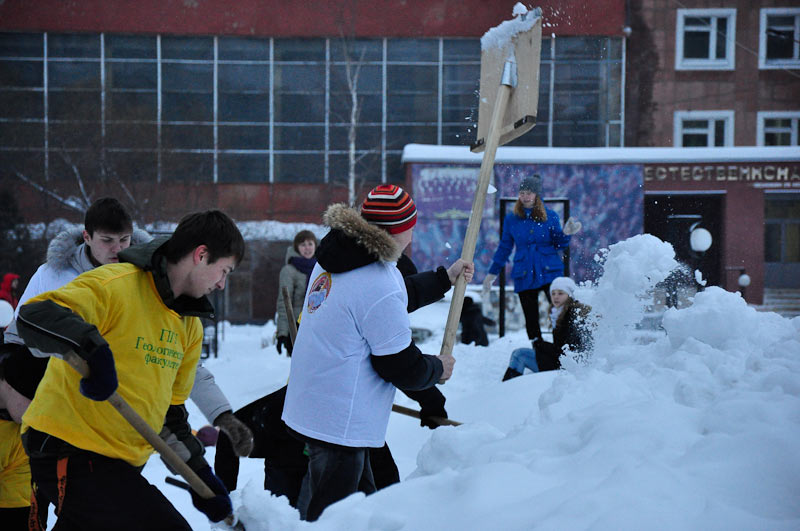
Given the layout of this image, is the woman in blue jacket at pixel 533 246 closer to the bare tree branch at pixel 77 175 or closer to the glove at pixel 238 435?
the glove at pixel 238 435

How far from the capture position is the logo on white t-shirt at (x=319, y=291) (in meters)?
2.56

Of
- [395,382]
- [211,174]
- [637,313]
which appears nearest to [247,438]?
[395,382]

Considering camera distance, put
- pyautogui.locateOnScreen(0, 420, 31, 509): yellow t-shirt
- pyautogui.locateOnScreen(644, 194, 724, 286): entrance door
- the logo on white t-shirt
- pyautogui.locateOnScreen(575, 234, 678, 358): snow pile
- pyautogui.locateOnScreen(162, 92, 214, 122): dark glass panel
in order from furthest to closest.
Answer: pyautogui.locateOnScreen(162, 92, 214, 122): dark glass panel
pyautogui.locateOnScreen(644, 194, 724, 286): entrance door
pyautogui.locateOnScreen(575, 234, 678, 358): snow pile
pyautogui.locateOnScreen(0, 420, 31, 509): yellow t-shirt
the logo on white t-shirt

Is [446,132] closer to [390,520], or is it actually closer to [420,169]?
[420,169]

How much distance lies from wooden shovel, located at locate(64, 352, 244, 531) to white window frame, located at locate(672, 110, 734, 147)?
2029 cm

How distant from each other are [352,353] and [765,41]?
21071 mm

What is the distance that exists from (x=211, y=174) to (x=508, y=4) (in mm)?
9400

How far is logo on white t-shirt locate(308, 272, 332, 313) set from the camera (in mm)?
2557

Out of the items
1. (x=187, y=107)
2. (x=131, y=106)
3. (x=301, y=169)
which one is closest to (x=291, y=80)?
(x=301, y=169)

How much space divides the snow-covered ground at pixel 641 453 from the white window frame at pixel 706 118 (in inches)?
743

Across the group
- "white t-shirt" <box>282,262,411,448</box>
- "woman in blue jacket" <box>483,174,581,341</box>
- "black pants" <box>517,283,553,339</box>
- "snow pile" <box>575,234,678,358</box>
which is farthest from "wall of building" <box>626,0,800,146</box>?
→ "white t-shirt" <box>282,262,411,448</box>

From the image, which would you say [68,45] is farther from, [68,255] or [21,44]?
[68,255]

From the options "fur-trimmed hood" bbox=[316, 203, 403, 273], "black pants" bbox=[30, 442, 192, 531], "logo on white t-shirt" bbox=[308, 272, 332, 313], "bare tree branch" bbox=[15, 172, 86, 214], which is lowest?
"black pants" bbox=[30, 442, 192, 531]

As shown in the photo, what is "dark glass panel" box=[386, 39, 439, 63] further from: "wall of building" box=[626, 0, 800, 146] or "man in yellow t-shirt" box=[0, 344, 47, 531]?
"man in yellow t-shirt" box=[0, 344, 47, 531]
